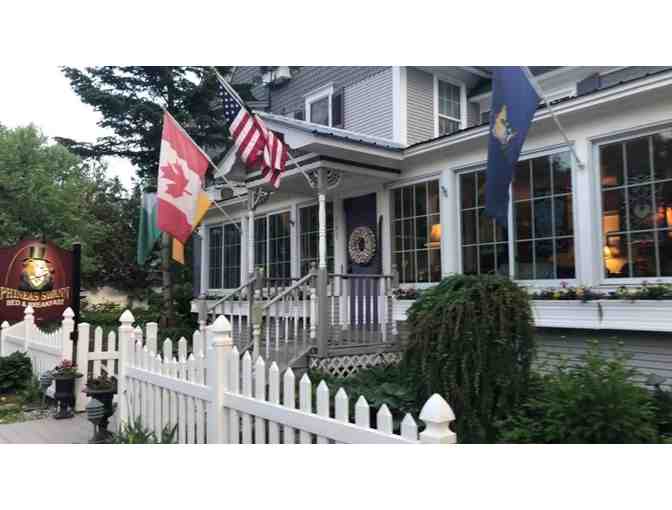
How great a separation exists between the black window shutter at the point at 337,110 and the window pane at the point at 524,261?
557cm

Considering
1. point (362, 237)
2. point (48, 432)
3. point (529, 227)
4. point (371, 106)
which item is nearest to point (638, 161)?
point (529, 227)

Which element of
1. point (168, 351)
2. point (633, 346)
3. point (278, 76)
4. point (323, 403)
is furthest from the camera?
point (278, 76)

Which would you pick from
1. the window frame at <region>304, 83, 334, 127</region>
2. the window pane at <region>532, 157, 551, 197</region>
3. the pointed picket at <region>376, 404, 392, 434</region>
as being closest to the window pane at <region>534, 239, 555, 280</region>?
the window pane at <region>532, 157, 551, 197</region>

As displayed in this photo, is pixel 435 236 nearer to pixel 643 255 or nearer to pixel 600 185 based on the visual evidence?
pixel 600 185

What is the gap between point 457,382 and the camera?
3.59 metres

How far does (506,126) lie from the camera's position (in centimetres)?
551

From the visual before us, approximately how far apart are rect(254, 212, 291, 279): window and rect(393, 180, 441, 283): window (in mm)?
3021

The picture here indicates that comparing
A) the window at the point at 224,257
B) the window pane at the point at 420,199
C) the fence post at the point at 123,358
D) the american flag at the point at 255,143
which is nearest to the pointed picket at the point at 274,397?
the fence post at the point at 123,358

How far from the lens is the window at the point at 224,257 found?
13195mm

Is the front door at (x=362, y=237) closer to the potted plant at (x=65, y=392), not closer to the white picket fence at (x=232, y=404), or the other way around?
the white picket fence at (x=232, y=404)

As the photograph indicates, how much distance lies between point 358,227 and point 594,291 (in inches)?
173

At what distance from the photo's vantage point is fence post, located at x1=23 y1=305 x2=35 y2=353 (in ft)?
26.9

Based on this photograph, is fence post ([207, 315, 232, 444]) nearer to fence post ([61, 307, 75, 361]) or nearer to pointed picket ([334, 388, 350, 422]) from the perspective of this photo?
pointed picket ([334, 388, 350, 422])

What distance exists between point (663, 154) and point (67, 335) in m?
7.38
